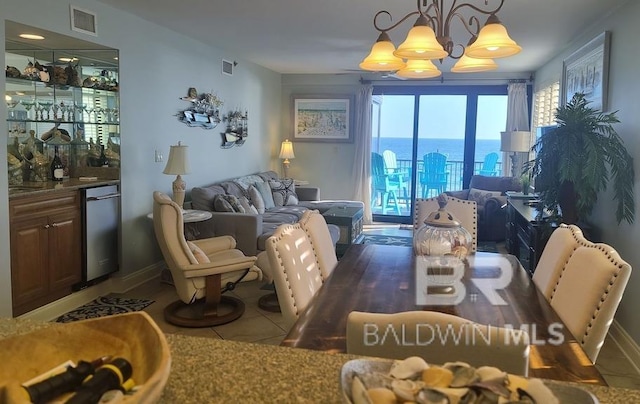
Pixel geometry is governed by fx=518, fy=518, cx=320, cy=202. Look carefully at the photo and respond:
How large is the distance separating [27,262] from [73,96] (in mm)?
1574

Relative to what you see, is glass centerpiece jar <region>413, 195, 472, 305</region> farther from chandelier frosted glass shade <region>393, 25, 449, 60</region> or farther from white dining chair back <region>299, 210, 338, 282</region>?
chandelier frosted glass shade <region>393, 25, 449, 60</region>

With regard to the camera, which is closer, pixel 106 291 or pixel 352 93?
pixel 106 291

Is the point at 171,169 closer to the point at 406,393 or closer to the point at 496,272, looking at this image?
the point at 496,272

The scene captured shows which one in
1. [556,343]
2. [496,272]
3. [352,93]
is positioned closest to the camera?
[556,343]

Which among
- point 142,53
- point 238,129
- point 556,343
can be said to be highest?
point 142,53

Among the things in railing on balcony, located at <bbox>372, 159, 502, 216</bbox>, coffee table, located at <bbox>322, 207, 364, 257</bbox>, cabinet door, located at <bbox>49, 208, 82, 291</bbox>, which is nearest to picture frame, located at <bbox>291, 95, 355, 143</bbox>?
railing on balcony, located at <bbox>372, 159, 502, 216</bbox>

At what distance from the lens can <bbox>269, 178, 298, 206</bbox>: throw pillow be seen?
23.4 ft

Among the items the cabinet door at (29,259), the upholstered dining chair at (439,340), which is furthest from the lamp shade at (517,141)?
the upholstered dining chair at (439,340)

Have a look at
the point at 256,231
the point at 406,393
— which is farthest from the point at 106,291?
the point at 406,393

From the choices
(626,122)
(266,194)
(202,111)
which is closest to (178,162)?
(202,111)

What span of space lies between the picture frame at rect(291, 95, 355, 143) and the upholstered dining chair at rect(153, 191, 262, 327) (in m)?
4.68

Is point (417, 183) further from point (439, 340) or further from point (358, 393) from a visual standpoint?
point (358, 393)

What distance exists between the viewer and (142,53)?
4770 millimetres

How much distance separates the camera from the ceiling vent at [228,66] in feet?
21.1
